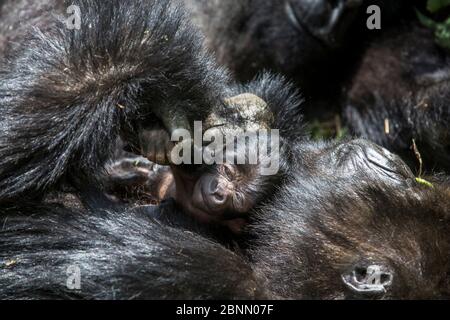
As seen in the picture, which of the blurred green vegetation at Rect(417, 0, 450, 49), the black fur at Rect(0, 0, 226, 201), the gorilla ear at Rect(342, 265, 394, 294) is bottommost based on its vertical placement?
the gorilla ear at Rect(342, 265, 394, 294)

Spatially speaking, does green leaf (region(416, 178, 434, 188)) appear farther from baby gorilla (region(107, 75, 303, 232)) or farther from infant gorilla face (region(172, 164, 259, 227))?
infant gorilla face (region(172, 164, 259, 227))

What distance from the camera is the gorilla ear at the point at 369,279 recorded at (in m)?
2.25

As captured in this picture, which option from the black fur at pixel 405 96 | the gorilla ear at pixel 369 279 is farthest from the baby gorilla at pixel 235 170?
the black fur at pixel 405 96

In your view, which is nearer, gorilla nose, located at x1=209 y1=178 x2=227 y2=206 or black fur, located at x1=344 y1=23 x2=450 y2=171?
gorilla nose, located at x1=209 y1=178 x2=227 y2=206

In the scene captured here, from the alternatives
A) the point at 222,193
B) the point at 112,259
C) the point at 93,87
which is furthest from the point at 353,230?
the point at 93,87

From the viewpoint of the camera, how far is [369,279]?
7.50ft

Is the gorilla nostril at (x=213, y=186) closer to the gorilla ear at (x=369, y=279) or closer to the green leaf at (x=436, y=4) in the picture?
the gorilla ear at (x=369, y=279)

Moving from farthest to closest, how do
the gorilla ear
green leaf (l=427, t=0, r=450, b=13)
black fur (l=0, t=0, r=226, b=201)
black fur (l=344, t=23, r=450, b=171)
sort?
green leaf (l=427, t=0, r=450, b=13)
black fur (l=344, t=23, r=450, b=171)
black fur (l=0, t=0, r=226, b=201)
the gorilla ear

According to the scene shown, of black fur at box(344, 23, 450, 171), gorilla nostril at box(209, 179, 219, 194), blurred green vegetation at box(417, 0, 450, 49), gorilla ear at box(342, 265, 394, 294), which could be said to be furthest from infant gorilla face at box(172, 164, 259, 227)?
blurred green vegetation at box(417, 0, 450, 49)

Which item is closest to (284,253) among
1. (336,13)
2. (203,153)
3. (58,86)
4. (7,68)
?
(203,153)

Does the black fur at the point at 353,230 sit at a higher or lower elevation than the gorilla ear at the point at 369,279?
higher

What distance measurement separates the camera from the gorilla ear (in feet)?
7.39

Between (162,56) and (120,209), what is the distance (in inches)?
24.0

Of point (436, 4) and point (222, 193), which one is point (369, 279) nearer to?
point (222, 193)
